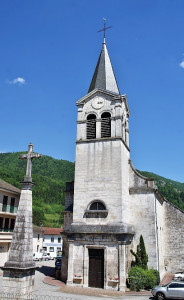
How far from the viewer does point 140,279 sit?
762 inches

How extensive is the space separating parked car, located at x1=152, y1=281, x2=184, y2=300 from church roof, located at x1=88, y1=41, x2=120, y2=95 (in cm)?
1690

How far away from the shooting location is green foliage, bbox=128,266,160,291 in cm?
1922

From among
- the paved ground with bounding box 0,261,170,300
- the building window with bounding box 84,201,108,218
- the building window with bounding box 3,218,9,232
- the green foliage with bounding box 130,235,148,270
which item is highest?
the building window with bounding box 84,201,108,218

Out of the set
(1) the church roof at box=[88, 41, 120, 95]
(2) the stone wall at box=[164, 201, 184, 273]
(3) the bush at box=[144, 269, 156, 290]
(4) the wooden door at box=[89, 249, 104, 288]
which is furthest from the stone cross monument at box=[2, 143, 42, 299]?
(2) the stone wall at box=[164, 201, 184, 273]

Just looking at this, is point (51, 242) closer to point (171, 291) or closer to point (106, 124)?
point (106, 124)

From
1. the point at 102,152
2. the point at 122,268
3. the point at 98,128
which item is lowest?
the point at 122,268

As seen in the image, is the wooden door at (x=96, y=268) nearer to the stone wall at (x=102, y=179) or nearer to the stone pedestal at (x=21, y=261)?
the stone wall at (x=102, y=179)

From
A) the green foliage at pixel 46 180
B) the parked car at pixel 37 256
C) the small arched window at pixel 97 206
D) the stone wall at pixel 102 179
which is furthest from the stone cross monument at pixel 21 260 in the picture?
the green foliage at pixel 46 180

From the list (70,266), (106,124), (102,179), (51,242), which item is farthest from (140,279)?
(51,242)

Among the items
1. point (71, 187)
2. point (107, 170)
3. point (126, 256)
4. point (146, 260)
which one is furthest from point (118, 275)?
point (71, 187)

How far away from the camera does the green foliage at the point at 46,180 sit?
10293 centimetres

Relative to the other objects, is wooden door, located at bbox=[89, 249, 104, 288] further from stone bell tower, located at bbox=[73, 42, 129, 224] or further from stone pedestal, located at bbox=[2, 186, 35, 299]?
stone pedestal, located at bbox=[2, 186, 35, 299]

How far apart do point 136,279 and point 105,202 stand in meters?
6.04

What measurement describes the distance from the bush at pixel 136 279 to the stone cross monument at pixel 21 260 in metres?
9.81
